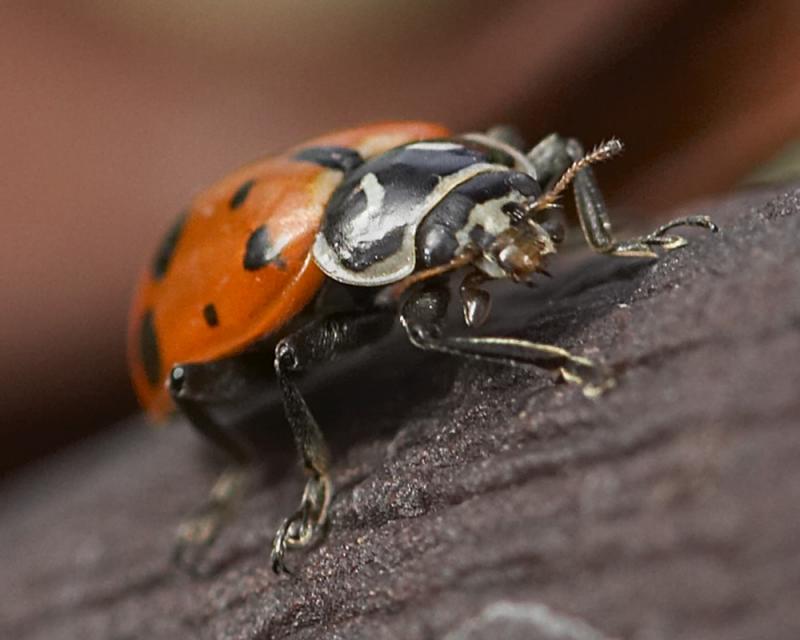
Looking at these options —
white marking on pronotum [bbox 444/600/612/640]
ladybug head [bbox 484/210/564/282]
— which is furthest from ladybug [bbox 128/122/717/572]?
white marking on pronotum [bbox 444/600/612/640]

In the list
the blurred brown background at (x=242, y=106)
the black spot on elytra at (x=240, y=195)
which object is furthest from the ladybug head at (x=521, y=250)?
the blurred brown background at (x=242, y=106)

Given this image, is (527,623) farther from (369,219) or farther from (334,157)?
(334,157)

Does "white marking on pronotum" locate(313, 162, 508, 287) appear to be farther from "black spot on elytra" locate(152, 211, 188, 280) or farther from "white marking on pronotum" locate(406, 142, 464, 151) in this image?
"black spot on elytra" locate(152, 211, 188, 280)

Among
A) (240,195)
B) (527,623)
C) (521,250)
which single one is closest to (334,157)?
(240,195)

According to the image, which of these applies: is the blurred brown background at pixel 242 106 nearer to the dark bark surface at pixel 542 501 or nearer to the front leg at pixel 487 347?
the dark bark surface at pixel 542 501

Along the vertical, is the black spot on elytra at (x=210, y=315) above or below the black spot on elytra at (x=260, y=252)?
below

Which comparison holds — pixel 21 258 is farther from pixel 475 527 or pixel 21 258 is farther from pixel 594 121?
pixel 475 527

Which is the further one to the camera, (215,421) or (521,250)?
(215,421)
